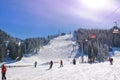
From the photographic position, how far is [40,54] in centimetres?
19725

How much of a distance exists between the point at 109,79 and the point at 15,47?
146 metres

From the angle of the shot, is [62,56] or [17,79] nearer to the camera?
[17,79]

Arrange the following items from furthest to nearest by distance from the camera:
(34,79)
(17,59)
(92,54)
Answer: (17,59) < (92,54) < (34,79)

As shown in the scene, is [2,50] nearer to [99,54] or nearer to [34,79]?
[99,54]

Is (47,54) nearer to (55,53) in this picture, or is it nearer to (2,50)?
(55,53)

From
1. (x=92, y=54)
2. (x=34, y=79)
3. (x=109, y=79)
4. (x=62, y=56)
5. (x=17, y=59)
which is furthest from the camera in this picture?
(x=62, y=56)

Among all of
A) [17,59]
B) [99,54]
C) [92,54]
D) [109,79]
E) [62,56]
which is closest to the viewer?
[109,79]

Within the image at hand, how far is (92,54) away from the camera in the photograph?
468 ft

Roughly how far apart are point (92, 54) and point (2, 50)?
58667 mm

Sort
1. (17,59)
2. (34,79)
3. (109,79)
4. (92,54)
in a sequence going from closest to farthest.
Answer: (109,79), (34,79), (92,54), (17,59)

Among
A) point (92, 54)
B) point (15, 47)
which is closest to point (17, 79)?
point (92, 54)

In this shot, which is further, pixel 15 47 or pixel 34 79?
pixel 15 47

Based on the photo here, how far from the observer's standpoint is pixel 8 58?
6624 inches

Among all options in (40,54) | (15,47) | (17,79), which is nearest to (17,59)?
(15,47)
